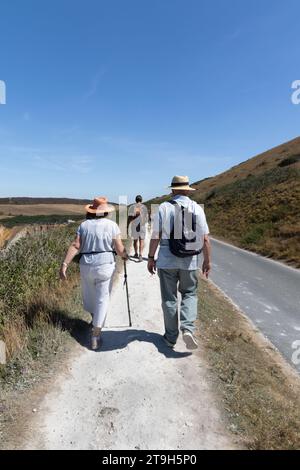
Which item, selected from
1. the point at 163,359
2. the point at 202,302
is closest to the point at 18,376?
the point at 163,359

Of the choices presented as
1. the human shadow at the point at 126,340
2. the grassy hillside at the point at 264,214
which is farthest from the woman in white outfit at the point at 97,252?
the grassy hillside at the point at 264,214

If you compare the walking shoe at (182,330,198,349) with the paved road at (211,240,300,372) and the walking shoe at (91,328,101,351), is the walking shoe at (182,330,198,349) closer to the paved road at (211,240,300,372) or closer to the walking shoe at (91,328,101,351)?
the walking shoe at (91,328,101,351)

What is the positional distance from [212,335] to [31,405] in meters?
3.31

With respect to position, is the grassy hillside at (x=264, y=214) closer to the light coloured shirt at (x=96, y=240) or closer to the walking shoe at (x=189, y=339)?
the walking shoe at (x=189, y=339)

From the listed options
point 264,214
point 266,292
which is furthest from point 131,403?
point 264,214

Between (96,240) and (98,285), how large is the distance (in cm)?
63

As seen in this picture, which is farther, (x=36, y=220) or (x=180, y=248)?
(x=36, y=220)

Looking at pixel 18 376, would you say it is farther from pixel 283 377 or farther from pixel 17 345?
pixel 283 377

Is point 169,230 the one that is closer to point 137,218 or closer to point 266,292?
point 137,218

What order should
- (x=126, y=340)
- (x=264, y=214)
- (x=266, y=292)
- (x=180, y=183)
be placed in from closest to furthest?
(x=180, y=183)
(x=126, y=340)
(x=266, y=292)
(x=264, y=214)

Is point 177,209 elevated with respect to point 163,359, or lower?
elevated

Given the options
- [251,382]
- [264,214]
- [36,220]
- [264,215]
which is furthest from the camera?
[36,220]

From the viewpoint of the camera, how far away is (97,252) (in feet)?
17.7

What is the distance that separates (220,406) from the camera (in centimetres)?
425
